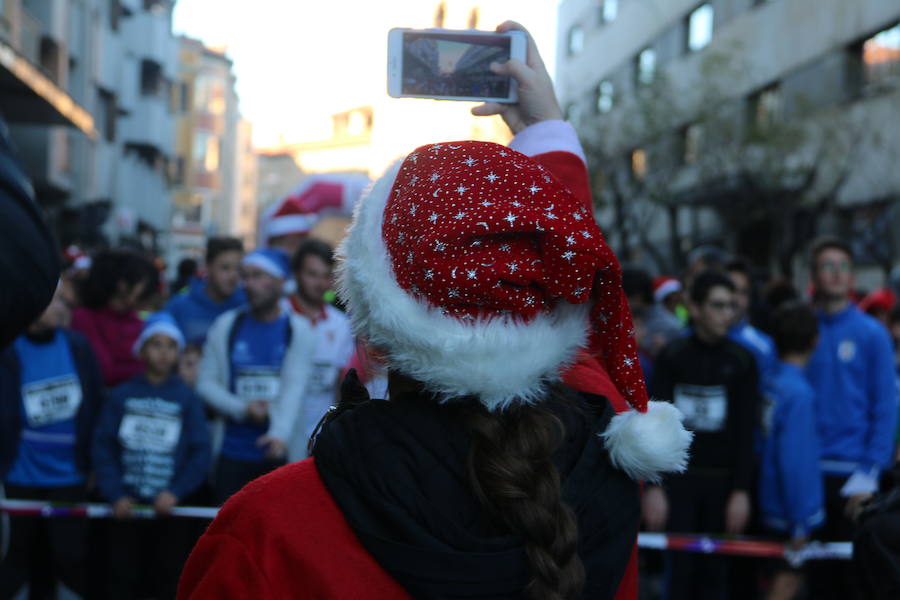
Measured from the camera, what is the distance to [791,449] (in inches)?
216

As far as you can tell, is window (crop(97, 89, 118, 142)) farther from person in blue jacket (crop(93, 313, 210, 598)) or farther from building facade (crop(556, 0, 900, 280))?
person in blue jacket (crop(93, 313, 210, 598))

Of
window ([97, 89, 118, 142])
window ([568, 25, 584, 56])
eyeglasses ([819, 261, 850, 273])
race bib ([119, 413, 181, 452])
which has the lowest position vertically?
race bib ([119, 413, 181, 452])

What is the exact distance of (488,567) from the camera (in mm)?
1480

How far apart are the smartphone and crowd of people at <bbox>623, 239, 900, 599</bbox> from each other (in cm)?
350

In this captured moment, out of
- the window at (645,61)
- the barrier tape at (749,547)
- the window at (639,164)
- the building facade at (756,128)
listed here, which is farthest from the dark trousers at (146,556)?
the window at (645,61)

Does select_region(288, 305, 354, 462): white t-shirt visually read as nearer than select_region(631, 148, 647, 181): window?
Yes

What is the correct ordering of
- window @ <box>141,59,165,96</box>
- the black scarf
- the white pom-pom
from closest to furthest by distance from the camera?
the black scarf, the white pom-pom, window @ <box>141,59,165,96</box>

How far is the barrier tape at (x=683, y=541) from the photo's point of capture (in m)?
5.30

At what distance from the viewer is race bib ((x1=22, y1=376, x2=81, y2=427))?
17.5 feet

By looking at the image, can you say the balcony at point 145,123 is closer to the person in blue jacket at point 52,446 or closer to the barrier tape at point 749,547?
the person in blue jacket at point 52,446

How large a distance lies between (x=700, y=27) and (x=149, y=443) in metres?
27.1

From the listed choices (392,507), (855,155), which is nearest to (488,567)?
(392,507)

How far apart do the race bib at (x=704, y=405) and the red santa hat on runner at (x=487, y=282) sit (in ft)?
13.1

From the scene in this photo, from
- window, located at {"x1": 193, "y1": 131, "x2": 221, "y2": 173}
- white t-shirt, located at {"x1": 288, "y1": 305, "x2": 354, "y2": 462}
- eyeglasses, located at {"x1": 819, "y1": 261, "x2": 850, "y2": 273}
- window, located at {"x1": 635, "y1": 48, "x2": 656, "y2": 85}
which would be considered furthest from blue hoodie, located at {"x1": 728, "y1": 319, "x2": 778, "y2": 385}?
window, located at {"x1": 193, "y1": 131, "x2": 221, "y2": 173}
